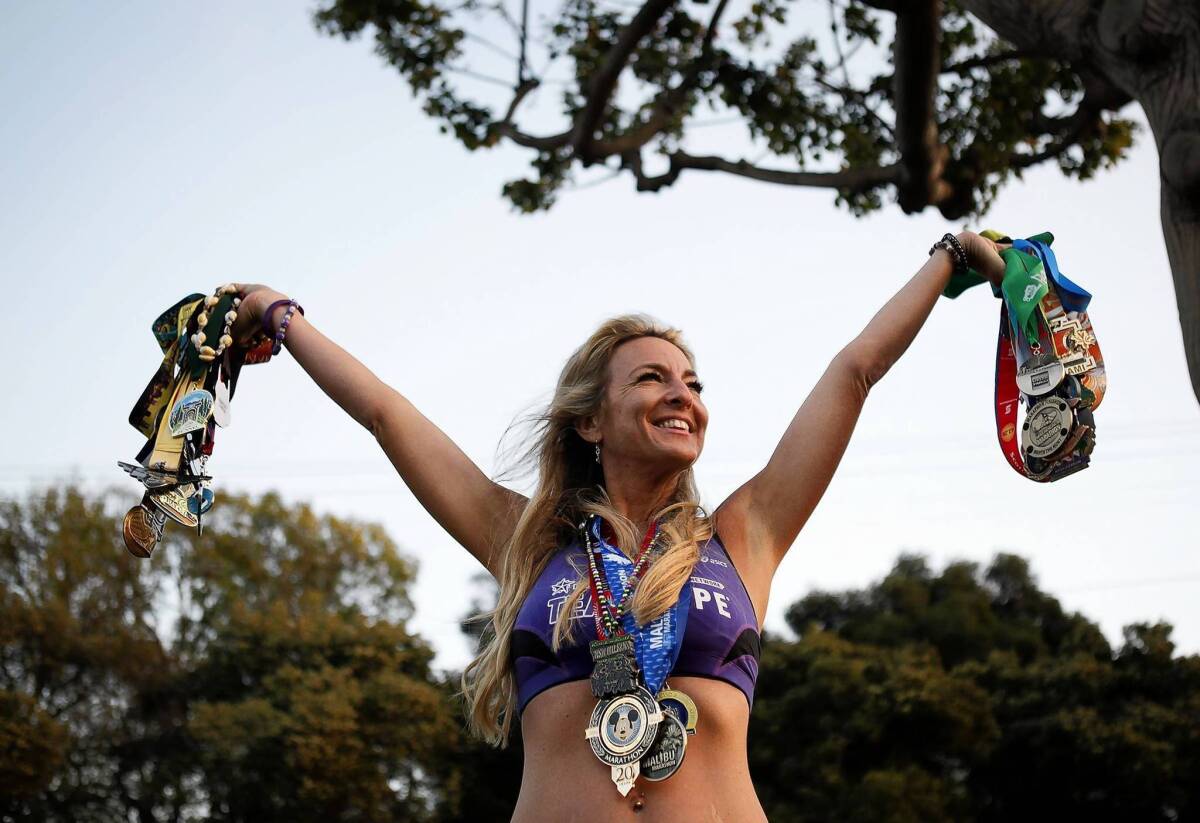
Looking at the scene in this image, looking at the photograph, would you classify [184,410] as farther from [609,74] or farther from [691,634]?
[609,74]

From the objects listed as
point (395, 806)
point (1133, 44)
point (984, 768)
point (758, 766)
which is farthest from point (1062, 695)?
point (1133, 44)

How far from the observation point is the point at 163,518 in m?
3.45

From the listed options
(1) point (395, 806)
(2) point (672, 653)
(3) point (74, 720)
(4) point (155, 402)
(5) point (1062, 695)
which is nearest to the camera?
(2) point (672, 653)

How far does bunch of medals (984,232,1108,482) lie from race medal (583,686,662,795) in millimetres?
1156

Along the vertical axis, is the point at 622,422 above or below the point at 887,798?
below

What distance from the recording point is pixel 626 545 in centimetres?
329

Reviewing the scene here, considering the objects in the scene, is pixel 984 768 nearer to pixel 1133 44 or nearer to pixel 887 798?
pixel 887 798

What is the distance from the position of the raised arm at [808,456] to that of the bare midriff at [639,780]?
40cm

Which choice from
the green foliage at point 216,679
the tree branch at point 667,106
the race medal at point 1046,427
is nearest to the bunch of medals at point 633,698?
the race medal at point 1046,427

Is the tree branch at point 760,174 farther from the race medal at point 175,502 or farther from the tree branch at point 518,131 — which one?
the race medal at point 175,502

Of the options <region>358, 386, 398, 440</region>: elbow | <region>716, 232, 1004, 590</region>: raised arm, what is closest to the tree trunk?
<region>716, 232, 1004, 590</region>: raised arm

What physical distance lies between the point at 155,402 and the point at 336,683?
19.3 metres

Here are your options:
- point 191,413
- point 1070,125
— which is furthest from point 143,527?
point 1070,125

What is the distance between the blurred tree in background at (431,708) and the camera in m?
17.9
